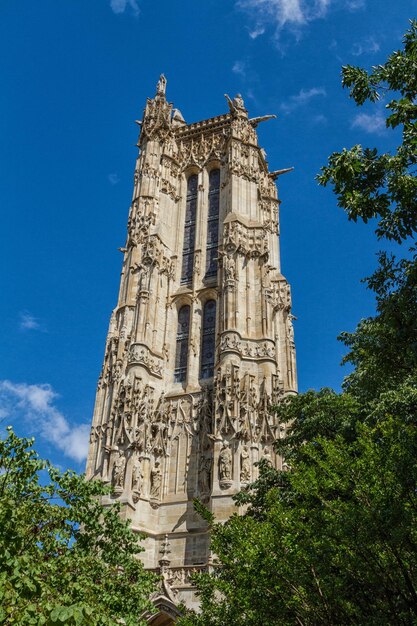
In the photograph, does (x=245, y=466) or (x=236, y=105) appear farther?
(x=236, y=105)

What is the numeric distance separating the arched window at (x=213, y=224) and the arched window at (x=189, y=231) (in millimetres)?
913

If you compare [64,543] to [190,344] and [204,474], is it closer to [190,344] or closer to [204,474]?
[204,474]

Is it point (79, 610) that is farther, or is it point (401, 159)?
point (401, 159)

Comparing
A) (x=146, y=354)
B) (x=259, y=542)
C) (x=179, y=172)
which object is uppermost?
(x=179, y=172)

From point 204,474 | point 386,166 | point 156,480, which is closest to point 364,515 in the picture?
point 386,166

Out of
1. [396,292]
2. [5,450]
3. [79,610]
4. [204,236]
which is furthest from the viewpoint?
[204,236]

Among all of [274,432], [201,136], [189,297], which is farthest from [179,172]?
[274,432]

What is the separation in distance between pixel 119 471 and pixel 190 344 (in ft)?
24.6

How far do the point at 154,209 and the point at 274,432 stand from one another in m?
15.0

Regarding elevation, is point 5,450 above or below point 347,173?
below

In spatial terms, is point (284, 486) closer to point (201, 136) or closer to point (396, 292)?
point (396, 292)

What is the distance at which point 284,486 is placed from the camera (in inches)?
698

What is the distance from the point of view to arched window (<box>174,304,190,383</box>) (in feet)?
93.2

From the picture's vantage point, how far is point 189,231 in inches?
1328
